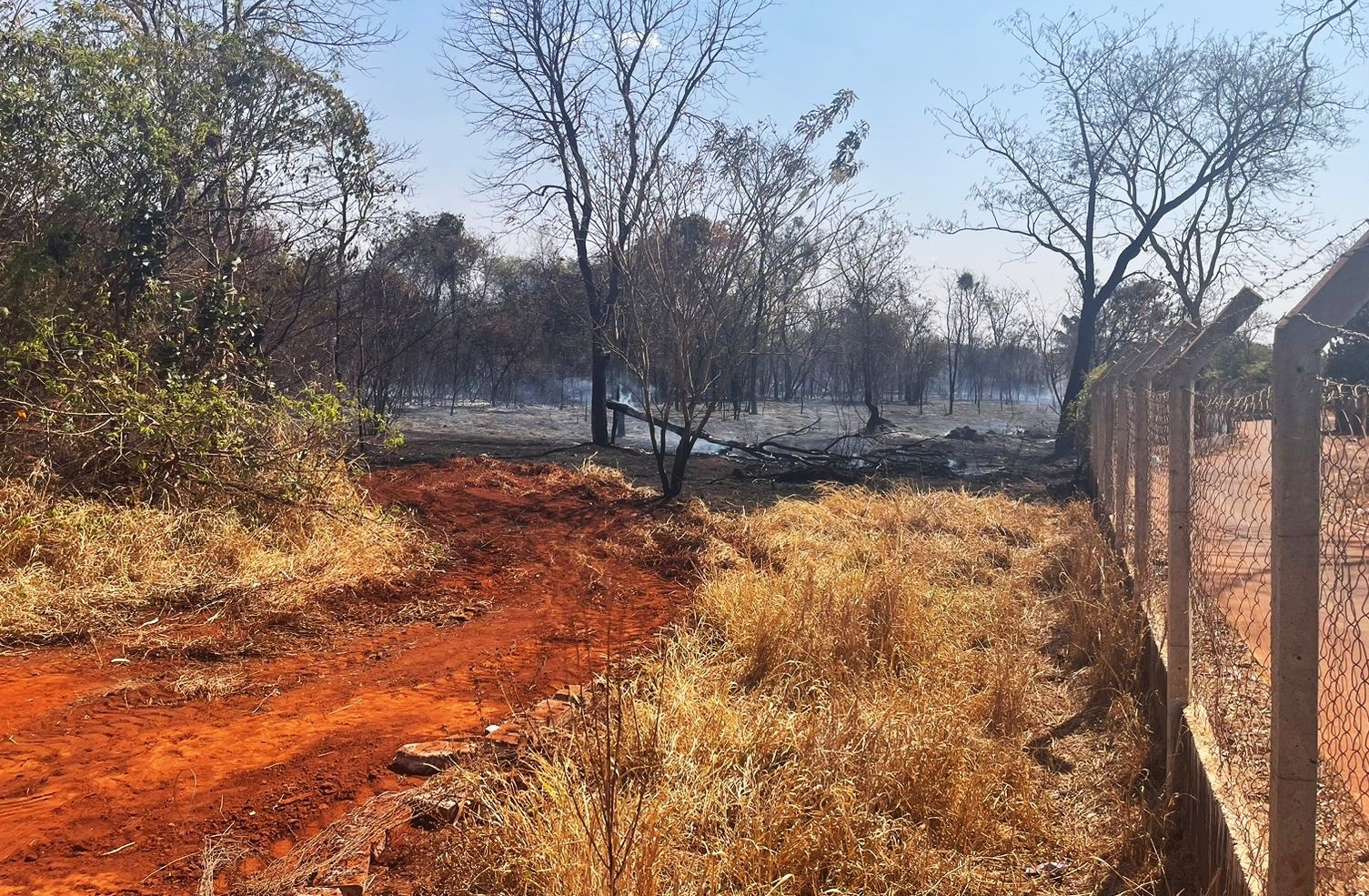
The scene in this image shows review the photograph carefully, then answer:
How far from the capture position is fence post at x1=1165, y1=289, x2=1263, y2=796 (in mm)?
2967

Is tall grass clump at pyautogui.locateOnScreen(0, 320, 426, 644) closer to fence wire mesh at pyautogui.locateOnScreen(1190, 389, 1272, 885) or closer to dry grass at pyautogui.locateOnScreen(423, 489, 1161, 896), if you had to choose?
dry grass at pyautogui.locateOnScreen(423, 489, 1161, 896)

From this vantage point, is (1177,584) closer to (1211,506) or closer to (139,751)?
(1211,506)

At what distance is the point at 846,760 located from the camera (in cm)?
339

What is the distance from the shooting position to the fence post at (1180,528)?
117 inches

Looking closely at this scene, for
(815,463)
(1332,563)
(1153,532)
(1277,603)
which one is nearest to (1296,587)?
(1277,603)

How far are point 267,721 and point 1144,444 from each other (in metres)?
4.09

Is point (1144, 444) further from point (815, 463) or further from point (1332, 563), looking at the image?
point (815, 463)

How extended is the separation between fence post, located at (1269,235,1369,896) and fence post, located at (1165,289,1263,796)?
113 cm

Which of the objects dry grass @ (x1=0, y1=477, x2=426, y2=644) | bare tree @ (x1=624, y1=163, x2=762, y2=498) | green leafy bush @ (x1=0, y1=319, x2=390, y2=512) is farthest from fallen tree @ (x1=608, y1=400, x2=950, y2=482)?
dry grass @ (x1=0, y1=477, x2=426, y2=644)

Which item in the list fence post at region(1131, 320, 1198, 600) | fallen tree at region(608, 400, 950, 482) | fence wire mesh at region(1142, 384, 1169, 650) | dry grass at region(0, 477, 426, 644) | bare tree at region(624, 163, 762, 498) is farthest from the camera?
fallen tree at region(608, 400, 950, 482)

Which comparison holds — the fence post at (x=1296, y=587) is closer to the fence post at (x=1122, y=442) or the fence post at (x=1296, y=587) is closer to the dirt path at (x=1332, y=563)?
the dirt path at (x=1332, y=563)

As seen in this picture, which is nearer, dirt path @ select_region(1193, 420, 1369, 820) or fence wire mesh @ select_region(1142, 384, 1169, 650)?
dirt path @ select_region(1193, 420, 1369, 820)

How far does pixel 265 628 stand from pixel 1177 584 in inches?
192

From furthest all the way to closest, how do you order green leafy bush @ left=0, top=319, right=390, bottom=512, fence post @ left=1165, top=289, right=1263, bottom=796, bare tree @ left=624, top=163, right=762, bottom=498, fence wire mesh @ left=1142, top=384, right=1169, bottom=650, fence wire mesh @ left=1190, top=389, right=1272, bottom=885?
bare tree @ left=624, top=163, right=762, bottom=498
green leafy bush @ left=0, top=319, right=390, bottom=512
fence wire mesh @ left=1142, top=384, right=1169, bottom=650
fence post @ left=1165, top=289, right=1263, bottom=796
fence wire mesh @ left=1190, top=389, right=1272, bottom=885
